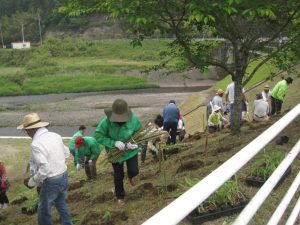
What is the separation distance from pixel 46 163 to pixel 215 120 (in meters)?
8.00

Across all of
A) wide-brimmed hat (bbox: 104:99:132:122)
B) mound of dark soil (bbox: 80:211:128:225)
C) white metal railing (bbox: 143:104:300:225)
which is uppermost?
white metal railing (bbox: 143:104:300:225)

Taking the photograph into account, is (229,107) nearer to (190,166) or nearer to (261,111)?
(261,111)

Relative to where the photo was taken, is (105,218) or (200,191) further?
(105,218)

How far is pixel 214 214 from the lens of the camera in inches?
187

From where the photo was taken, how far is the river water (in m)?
32.2

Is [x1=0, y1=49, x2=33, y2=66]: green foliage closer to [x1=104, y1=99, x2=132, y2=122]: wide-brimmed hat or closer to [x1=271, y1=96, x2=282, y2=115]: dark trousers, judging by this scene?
[x1=271, y1=96, x2=282, y2=115]: dark trousers

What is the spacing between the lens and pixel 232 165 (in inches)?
78.7

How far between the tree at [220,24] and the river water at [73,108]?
19.5m

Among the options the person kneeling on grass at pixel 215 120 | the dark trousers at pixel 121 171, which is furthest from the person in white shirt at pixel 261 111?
the dark trousers at pixel 121 171

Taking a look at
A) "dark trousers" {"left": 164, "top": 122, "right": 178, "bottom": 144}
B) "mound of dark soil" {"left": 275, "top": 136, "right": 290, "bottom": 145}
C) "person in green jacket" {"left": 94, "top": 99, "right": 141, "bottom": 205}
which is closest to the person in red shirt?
"dark trousers" {"left": 164, "top": 122, "right": 178, "bottom": 144}

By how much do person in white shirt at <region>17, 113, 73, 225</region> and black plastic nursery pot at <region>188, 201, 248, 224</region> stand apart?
66.7 inches

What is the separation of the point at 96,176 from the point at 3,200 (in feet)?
7.32

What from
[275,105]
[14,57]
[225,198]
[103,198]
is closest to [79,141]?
[103,198]

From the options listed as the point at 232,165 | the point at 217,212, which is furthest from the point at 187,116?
the point at 232,165
